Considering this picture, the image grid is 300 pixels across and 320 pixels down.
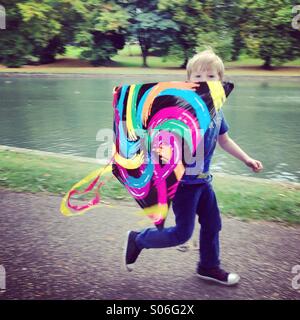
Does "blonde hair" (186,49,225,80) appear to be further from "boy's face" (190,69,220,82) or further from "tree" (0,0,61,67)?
"tree" (0,0,61,67)

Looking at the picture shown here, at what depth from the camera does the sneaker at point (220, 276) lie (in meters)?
2.44

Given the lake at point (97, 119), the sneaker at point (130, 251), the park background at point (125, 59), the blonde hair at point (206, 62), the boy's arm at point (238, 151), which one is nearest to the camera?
the blonde hair at point (206, 62)

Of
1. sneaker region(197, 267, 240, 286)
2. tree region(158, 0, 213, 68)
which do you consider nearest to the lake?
tree region(158, 0, 213, 68)

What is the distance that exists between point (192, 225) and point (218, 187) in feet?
5.72

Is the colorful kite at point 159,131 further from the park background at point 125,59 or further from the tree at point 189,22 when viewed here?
the tree at point 189,22

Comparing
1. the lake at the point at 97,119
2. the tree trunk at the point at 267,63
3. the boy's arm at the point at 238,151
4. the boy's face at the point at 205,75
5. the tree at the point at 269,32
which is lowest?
the lake at the point at 97,119

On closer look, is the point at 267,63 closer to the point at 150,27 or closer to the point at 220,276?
the point at 150,27

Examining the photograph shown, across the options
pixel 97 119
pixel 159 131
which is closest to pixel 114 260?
pixel 159 131

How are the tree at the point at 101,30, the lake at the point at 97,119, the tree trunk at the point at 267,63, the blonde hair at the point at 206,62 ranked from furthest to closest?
the lake at the point at 97,119, the tree trunk at the point at 267,63, the tree at the point at 101,30, the blonde hair at the point at 206,62

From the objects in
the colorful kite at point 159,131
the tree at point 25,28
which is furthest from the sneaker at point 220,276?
the tree at point 25,28

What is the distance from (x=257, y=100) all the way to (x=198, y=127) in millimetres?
3373

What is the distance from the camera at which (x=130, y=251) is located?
2557 mm

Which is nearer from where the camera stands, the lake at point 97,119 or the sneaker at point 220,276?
the sneaker at point 220,276
